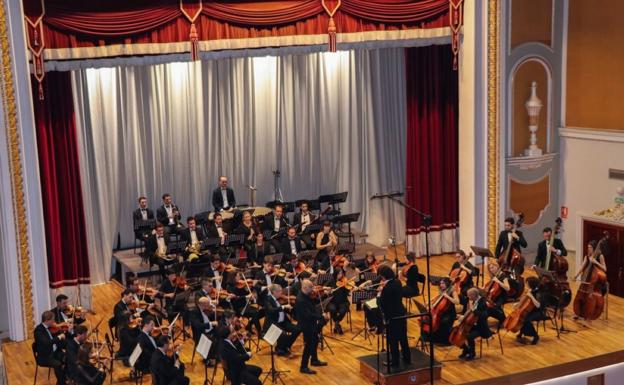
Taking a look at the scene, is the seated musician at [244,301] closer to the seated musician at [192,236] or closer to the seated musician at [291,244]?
the seated musician at [192,236]

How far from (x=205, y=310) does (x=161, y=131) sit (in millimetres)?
5618

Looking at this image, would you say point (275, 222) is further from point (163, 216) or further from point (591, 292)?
point (591, 292)

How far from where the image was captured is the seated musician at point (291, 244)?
15.7m

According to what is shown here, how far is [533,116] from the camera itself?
17359 millimetres

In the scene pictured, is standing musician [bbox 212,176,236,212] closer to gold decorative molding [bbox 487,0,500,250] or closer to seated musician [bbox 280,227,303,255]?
seated musician [bbox 280,227,303,255]

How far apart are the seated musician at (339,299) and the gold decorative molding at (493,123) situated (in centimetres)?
421

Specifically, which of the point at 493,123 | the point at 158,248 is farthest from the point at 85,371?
the point at 493,123

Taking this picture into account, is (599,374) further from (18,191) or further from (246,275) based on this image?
(18,191)

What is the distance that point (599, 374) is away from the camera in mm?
10398

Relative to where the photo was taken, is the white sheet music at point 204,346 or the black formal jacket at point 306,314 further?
the black formal jacket at point 306,314

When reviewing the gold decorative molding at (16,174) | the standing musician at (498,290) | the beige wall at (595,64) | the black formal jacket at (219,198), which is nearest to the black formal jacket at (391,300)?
the standing musician at (498,290)

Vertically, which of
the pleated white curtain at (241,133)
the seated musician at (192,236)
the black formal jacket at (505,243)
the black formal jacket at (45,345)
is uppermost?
the pleated white curtain at (241,133)

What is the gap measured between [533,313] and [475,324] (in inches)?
41.3

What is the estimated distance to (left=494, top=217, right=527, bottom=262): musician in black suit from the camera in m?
15.3
